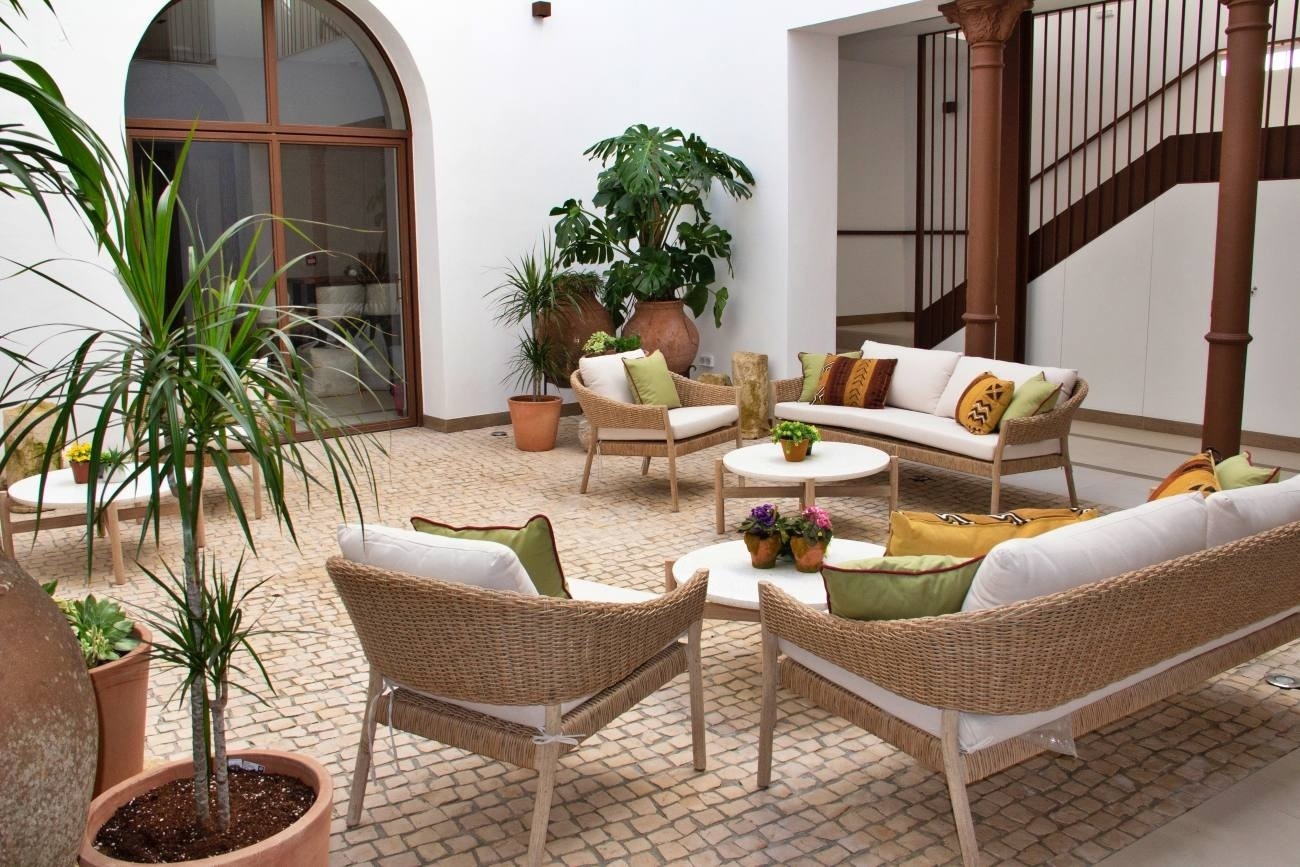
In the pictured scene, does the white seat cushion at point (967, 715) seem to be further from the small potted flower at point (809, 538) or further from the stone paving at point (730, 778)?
the small potted flower at point (809, 538)

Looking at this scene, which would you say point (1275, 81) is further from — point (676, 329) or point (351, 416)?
point (351, 416)

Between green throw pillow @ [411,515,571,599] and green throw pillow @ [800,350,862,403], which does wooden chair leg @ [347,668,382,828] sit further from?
green throw pillow @ [800,350,862,403]

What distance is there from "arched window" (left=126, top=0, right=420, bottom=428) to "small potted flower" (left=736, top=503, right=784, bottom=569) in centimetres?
410

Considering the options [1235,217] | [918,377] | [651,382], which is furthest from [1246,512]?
[651,382]

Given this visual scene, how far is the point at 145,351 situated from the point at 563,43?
7293 millimetres

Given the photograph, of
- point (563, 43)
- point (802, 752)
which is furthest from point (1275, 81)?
point (802, 752)

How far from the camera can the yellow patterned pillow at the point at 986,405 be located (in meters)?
5.92

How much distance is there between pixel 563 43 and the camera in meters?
8.87

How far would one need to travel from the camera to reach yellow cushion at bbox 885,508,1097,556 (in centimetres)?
305

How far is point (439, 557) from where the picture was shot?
2.76 metres

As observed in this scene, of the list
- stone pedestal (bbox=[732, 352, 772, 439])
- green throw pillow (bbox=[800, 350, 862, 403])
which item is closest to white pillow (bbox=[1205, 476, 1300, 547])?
green throw pillow (bbox=[800, 350, 862, 403])

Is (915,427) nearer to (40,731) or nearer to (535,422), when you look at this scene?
(535,422)

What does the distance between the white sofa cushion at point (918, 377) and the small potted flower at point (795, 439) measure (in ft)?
3.73

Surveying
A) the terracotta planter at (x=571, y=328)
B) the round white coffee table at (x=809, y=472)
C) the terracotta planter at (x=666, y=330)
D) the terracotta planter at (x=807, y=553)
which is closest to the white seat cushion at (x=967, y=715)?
the terracotta planter at (x=807, y=553)
